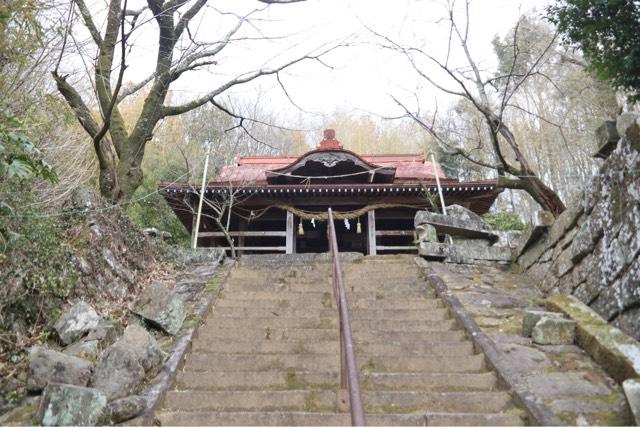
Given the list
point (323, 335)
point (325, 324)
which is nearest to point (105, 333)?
point (323, 335)

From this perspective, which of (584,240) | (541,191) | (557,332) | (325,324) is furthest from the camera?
(541,191)

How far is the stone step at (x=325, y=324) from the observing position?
16.5 ft

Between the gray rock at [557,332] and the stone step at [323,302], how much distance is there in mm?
1398

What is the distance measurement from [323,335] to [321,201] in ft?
23.2

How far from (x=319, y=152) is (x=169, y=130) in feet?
33.9

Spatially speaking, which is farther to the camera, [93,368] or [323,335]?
[323,335]

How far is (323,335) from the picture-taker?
4781mm

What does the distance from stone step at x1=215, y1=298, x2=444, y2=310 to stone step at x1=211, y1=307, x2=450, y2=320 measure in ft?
0.50

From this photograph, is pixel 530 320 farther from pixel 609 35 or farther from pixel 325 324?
pixel 609 35

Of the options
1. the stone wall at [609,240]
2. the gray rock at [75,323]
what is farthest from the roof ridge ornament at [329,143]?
the gray rock at [75,323]

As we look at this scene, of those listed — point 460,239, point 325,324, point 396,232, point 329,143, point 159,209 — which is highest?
point 329,143

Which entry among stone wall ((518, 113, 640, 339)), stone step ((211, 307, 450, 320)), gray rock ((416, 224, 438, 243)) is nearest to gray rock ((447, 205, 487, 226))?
gray rock ((416, 224, 438, 243))

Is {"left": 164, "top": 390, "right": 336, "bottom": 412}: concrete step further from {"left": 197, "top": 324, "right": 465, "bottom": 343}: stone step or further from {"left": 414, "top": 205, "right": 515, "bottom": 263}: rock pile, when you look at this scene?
{"left": 414, "top": 205, "right": 515, "bottom": 263}: rock pile

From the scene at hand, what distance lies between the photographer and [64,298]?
454 centimetres
